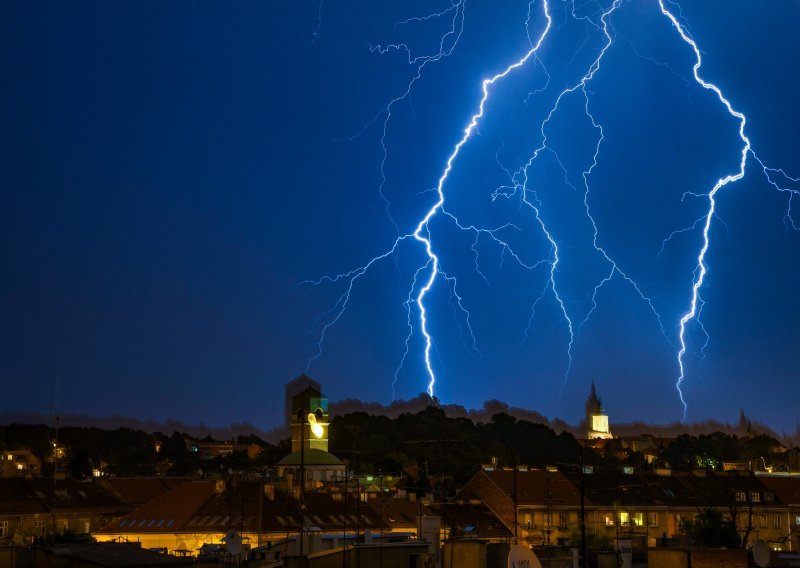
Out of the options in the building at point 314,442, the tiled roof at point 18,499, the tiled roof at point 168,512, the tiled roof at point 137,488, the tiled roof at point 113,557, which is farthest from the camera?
the building at point 314,442

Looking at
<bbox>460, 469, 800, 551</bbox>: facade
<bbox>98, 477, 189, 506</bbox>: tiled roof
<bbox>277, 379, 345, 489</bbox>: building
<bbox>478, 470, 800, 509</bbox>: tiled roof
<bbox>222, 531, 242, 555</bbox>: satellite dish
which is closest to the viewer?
<bbox>222, 531, 242, 555</bbox>: satellite dish

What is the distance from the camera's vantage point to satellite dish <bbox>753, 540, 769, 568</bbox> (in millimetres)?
15797

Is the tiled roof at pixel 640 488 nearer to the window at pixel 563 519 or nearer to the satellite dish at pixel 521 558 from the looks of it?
the window at pixel 563 519

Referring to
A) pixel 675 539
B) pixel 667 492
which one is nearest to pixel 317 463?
pixel 667 492

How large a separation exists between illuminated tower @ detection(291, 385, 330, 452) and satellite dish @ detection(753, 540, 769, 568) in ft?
217

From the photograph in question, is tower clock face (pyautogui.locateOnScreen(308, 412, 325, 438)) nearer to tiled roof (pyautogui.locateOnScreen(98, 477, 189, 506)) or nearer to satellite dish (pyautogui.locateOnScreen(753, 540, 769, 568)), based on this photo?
tiled roof (pyautogui.locateOnScreen(98, 477, 189, 506))

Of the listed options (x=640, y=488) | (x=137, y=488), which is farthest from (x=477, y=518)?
(x=137, y=488)

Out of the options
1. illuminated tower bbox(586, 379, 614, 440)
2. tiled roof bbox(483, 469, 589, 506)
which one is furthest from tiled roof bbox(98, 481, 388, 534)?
illuminated tower bbox(586, 379, 614, 440)

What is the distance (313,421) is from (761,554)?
229 feet

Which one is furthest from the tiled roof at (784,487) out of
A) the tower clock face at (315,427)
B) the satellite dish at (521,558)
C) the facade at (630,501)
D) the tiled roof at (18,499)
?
the satellite dish at (521,558)

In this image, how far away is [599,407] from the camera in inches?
7407

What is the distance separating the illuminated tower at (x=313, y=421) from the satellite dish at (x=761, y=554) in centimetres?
6619

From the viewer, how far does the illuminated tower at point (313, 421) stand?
84562 millimetres

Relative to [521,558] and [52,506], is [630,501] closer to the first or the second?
[52,506]
